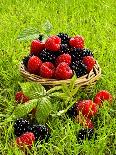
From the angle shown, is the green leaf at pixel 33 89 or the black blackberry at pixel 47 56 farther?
the black blackberry at pixel 47 56

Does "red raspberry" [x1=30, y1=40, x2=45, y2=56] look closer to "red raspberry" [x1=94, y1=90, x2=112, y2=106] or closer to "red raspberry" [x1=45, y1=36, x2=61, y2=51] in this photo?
"red raspberry" [x1=45, y1=36, x2=61, y2=51]

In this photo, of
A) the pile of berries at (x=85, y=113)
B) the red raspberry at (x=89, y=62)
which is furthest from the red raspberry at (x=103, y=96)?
the red raspberry at (x=89, y=62)

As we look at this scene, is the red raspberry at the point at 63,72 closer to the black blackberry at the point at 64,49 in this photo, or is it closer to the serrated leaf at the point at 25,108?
the black blackberry at the point at 64,49

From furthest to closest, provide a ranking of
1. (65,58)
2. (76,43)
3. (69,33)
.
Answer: (69,33)
(76,43)
(65,58)

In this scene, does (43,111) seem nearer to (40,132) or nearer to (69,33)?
(40,132)

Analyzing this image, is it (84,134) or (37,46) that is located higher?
(37,46)

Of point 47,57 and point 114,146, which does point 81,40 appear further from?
point 114,146

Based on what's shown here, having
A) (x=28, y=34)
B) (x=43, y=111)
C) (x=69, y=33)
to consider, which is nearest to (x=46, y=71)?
(x=43, y=111)
